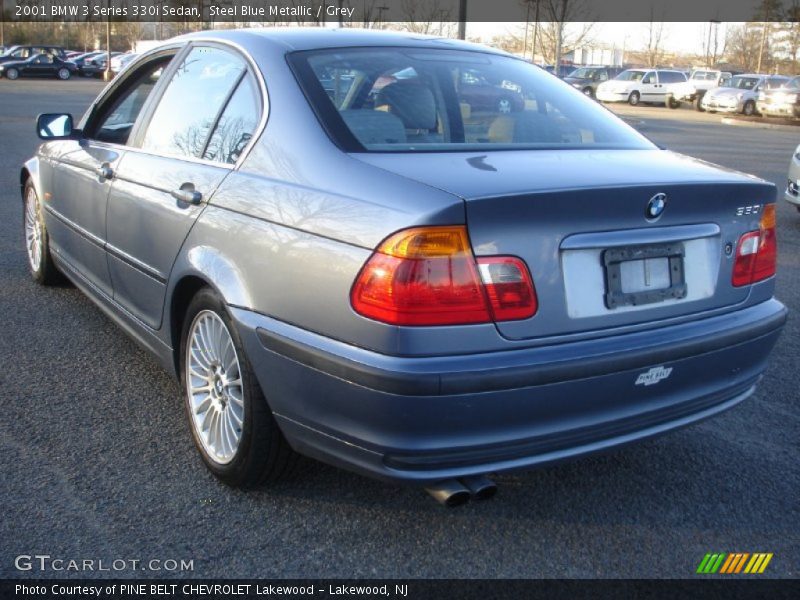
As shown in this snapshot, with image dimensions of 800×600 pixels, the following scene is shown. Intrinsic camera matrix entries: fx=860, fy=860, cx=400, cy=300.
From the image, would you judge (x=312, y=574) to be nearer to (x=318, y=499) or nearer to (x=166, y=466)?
(x=318, y=499)

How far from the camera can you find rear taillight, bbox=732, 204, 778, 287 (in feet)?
9.73

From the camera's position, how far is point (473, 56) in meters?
3.71

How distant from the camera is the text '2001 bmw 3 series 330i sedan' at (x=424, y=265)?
7.87 ft

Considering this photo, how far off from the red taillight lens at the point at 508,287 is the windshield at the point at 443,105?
2.09ft

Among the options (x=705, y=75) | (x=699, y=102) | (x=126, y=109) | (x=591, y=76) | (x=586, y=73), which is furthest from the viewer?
(x=586, y=73)

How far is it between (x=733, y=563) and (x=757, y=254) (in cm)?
107

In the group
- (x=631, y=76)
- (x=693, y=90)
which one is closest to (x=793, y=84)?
(x=693, y=90)

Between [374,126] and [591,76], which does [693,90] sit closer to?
[591,76]

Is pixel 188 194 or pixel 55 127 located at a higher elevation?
pixel 55 127

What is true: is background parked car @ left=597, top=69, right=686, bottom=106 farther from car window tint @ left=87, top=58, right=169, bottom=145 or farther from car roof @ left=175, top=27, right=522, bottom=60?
car roof @ left=175, top=27, right=522, bottom=60

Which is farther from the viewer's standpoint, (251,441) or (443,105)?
(443,105)

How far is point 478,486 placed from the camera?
2.52 m

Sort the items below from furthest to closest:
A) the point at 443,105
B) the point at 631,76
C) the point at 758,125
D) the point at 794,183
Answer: the point at 631,76 → the point at 758,125 → the point at 794,183 → the point at 443,105

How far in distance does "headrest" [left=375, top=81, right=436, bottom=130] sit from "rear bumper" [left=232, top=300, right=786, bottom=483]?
0.95m
